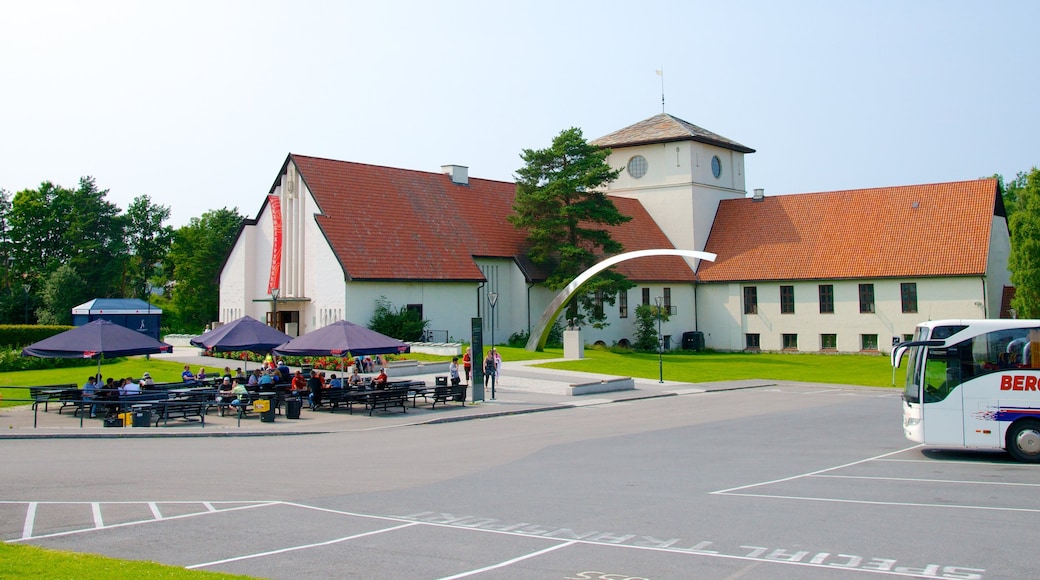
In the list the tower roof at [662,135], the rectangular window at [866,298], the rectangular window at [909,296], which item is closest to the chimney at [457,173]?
the tower roof at [662,135]

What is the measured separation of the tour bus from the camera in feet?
53.5

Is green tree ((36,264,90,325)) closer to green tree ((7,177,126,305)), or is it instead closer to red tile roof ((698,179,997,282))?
green tree ((7,177,126,305))

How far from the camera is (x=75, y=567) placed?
8.12 meters

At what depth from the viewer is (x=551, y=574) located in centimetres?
845

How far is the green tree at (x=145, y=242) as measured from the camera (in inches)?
3457

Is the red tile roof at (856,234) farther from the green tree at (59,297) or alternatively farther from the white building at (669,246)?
the green tree at (59,297)

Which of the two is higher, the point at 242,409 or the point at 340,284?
the point at 340,284

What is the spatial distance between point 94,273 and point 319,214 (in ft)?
148

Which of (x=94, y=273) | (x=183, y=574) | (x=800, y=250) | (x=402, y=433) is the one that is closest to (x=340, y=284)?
(x=402, y=433)

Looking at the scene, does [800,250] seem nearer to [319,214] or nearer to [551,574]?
[319,214]

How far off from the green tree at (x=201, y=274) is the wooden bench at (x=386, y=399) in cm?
5538

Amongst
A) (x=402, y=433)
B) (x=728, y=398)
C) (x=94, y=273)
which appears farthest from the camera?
(x=94, y=273)

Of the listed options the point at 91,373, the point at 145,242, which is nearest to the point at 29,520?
the point at 91,373

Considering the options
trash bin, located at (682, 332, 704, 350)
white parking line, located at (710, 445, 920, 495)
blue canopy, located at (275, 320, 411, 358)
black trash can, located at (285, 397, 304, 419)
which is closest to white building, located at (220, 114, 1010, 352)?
trash bin, located at (682, 332, 704, 350)
